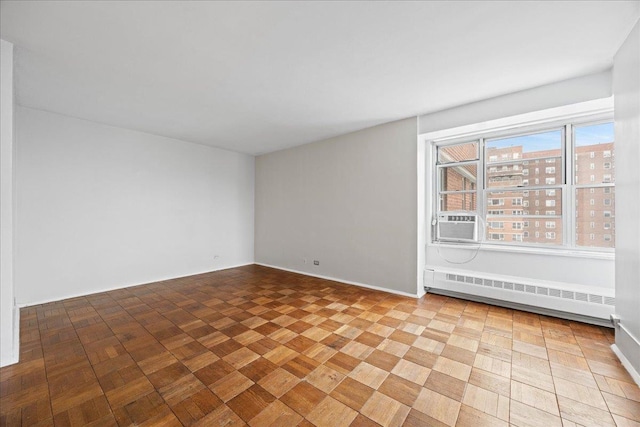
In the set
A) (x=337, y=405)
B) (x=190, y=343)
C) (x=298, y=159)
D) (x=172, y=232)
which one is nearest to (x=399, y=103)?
(x=298, y=159)

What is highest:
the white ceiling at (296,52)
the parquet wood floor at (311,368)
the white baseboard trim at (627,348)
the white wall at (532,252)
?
the white ceiling at (296,52)

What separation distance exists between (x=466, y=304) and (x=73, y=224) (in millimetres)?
5767

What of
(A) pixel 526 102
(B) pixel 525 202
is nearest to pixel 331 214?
(B) pixel 525 202

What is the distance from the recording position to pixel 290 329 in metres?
2.73

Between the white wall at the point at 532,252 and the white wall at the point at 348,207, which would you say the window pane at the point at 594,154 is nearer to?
the white wall at the point at 532,252

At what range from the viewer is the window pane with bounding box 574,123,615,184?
3002mm

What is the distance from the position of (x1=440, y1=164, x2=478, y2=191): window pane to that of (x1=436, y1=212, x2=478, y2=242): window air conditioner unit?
425 millimetres

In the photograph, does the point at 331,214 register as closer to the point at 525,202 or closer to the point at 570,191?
the point at 525,202

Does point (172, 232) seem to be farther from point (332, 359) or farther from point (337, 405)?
point (337, 405)

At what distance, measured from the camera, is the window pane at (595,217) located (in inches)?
117

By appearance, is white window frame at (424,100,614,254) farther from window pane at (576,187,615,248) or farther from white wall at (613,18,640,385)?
white wall at (613,18,640,385)

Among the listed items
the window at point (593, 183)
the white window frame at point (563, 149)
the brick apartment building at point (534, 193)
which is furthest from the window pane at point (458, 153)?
the window at point (593, 183)

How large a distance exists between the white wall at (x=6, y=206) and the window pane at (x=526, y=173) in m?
5.28

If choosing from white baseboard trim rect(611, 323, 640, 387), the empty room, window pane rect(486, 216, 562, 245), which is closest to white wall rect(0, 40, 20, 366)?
the empty room
